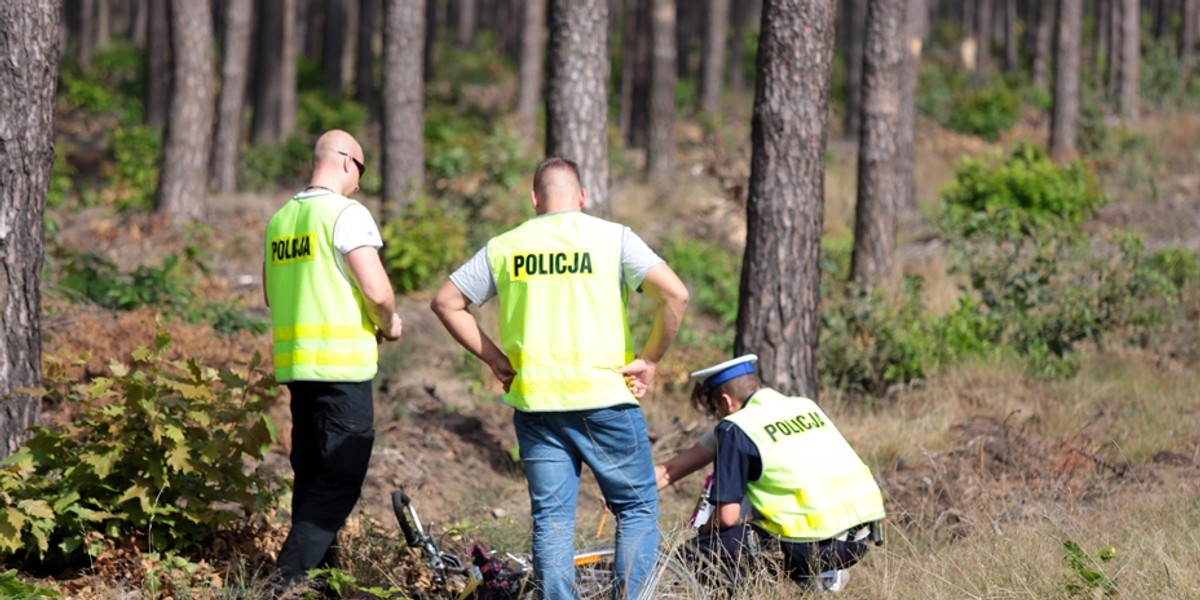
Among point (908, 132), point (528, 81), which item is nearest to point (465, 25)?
point (528, 81)

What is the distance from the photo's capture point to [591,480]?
305 inches

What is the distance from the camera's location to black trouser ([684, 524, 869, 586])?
5.11m

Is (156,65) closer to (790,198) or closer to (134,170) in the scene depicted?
(134,170)

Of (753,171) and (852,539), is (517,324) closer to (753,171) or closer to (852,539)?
(852,539)

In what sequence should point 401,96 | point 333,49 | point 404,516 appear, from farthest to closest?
point 333,49, point 401,96, point 404,516

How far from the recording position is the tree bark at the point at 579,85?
1030 centimetres

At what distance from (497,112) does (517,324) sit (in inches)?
1021

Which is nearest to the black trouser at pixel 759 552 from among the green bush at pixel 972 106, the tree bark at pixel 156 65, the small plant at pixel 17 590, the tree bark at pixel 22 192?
the small plant at pixel 17 590

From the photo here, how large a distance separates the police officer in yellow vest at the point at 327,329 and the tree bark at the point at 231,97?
12668 millimetres

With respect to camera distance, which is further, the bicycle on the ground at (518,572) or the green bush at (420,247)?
the green bush at (420,247)

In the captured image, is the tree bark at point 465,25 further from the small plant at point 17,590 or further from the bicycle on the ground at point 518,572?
the small plant at point 17,590

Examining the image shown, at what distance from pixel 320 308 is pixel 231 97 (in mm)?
13285

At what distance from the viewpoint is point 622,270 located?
4984mm

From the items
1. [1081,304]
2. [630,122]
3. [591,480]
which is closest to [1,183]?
[591,480]
